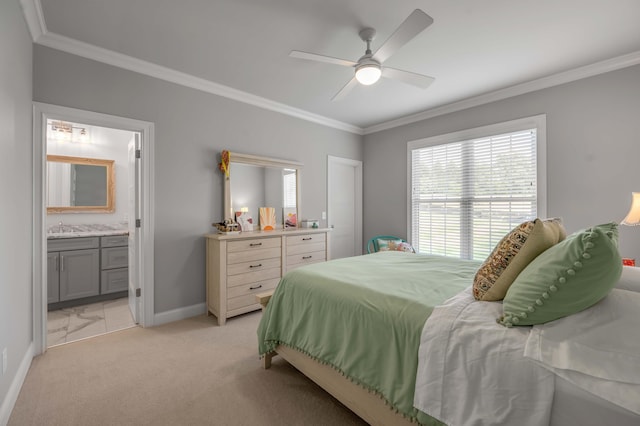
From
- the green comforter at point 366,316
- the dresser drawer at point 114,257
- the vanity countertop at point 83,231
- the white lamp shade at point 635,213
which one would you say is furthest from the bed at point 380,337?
the vanity countertop at point 83,231

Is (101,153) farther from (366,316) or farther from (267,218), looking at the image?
(366,316)

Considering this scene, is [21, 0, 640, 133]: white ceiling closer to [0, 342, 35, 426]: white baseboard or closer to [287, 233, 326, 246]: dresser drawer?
[287, 233, 326, 246]: dresser drawer

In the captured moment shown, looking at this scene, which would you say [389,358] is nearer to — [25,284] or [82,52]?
[25,284]

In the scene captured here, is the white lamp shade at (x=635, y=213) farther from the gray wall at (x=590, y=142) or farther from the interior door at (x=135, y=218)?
the interior door at (x=135, y=218)

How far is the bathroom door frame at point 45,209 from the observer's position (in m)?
2.26

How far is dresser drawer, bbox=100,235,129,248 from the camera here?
12.1ft

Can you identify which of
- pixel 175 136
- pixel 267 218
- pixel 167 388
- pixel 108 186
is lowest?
pixel 167 388

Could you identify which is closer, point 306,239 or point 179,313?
point 179,313

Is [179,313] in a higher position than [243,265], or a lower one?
lower

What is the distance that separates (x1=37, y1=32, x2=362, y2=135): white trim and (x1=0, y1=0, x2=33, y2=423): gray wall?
11.2 inches

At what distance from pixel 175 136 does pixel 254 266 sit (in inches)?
65.4

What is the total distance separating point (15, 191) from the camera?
183 cm

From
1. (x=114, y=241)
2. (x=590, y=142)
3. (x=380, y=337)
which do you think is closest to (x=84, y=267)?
(x=114, y=241)

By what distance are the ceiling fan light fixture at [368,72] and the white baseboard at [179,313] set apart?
9.49 ft
